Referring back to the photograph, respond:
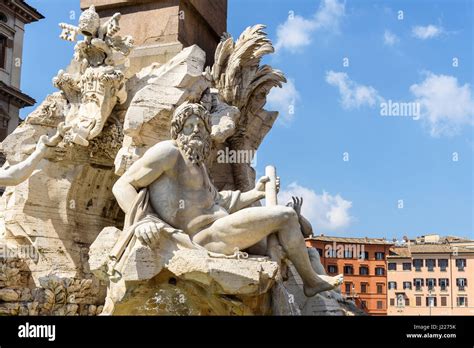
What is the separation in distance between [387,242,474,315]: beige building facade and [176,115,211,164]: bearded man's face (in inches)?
1665

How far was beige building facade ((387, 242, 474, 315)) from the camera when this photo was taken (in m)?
46.9

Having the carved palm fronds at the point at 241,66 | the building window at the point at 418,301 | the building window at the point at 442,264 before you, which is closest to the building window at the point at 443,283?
the building window at the point at 442,264

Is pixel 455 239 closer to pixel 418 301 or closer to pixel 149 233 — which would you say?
pixel 418 301

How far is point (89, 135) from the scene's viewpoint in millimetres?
9125

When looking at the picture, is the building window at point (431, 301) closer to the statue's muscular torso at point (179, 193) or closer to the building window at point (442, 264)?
the building window at point (442, 264)

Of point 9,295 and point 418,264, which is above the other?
point 418,264

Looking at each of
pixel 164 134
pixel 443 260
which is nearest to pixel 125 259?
pixel 164 134

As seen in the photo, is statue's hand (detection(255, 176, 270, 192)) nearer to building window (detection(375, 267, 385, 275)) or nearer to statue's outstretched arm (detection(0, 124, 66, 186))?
statue's outstretched arm (detection(0, 124, 66, 186))

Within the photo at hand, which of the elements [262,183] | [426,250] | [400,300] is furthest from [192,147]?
[400,300]

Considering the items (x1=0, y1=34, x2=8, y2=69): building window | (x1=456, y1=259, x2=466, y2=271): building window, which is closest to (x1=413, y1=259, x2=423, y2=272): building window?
(x1=456, y1=259, x2=466, y2=271): building window

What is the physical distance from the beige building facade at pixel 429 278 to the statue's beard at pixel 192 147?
42.3m

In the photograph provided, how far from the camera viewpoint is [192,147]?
253 inches

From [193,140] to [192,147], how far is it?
0.24 ft

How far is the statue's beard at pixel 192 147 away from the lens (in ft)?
21.1
